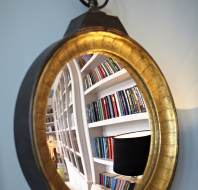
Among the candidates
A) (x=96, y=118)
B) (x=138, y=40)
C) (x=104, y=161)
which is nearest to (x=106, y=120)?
(x=96, y=118)

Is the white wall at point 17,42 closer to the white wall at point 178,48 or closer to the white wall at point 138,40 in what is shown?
the white wall at point 138,40

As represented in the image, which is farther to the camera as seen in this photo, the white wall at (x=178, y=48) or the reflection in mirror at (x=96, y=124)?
the white wall at (x=178, y=48)

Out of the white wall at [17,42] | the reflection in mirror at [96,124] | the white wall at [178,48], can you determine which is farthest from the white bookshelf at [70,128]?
the white wall at [178,48]

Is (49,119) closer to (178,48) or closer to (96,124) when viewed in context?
(96,124)

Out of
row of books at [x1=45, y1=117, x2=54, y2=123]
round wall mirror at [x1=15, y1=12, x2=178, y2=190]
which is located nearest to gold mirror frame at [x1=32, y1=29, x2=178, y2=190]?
round wall mirror at [x1=15, y1=12, x2=178, y2=190]

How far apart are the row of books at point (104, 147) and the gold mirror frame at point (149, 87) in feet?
0.53

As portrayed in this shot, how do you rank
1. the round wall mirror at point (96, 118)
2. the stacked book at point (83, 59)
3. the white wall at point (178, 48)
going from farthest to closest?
1. the white wall at point (178, 48)
2. the stacked book at point (83, 59)
3. the round wall mirror at point (96, 118)

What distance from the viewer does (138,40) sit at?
123 cm

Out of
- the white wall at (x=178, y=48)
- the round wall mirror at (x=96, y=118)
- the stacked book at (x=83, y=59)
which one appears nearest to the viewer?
the round wall mirror at (x=96, y=118)

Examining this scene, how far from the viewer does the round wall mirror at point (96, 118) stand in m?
0.88

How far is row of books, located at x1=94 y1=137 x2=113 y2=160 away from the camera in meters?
1.01

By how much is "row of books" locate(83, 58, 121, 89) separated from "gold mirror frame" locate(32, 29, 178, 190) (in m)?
0.03

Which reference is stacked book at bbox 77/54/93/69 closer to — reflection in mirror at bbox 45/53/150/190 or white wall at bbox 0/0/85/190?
reflection in mirror at bbox 45/53/150/190

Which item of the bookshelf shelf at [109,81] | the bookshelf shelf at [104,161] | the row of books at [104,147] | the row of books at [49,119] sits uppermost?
the bookshelf shelf at [109,81]
